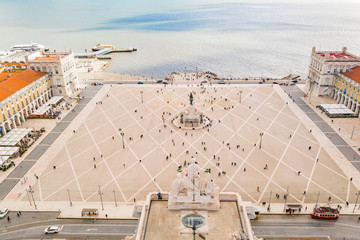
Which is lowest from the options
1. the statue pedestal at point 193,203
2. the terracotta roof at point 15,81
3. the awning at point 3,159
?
the awning at point 3,159

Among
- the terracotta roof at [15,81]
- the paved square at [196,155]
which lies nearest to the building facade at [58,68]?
the terracotta roof at [15,81]

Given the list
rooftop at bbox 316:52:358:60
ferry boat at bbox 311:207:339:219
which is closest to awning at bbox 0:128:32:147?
ferry boat at bbox 311:207:339:219

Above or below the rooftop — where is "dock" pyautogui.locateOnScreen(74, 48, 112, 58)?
below

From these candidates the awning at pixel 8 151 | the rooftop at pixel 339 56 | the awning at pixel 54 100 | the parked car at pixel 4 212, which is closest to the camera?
the parked car at pixel 4 212

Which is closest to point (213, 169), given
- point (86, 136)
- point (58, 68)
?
point (86, 136)

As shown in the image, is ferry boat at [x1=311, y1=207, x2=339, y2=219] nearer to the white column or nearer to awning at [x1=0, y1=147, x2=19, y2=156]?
awning at [x1=0, y1=147, x2=19, y2=156]

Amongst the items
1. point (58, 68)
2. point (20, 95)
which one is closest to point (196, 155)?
point (20, 95)

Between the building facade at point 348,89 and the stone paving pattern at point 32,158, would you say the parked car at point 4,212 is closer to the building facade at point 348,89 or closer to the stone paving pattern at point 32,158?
the stone paving pattern at point 32,158

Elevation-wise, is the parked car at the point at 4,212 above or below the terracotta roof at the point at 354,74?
below
